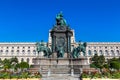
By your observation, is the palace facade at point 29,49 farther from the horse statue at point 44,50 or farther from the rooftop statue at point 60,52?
the rooftop statue at point 60,52

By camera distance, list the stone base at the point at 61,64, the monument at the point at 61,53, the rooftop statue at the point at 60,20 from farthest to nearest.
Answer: the rooftop statue at the point at 60,20
the monument at the point at 61,53
the stone base at the point at 61,64

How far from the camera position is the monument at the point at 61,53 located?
32.6 m

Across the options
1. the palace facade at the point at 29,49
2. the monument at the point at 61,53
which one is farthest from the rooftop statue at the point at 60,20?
the palace facade at the point at 29,49

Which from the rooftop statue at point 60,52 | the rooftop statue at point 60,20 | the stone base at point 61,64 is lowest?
the stone base at point 61,64

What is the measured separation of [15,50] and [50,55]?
276 feet

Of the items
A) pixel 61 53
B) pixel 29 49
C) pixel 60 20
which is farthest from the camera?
pixel 29 49

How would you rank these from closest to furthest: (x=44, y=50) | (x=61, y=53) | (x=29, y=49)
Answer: (x=61, y=53) < (x=44, y=50) < (x=29, y=49)

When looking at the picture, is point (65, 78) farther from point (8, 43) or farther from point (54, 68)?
point (8, 43)

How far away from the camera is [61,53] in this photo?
35.3 m

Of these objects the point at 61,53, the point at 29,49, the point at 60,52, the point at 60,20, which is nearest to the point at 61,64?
the point at 61,53

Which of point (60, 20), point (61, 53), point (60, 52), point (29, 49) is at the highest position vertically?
point (29, 49)

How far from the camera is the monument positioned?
1283 inches

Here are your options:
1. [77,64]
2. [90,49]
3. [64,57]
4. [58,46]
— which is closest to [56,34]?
[58,46]

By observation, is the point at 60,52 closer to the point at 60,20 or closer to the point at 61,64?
the point at 61,64
